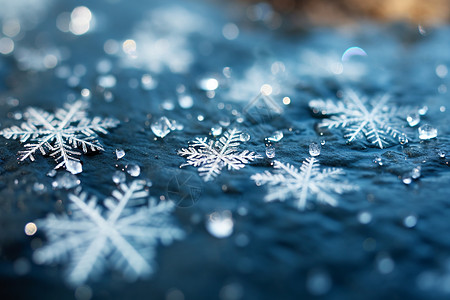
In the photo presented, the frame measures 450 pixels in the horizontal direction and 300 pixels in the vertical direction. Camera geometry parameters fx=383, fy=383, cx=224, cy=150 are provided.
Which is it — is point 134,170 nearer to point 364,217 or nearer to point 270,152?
point 270,152

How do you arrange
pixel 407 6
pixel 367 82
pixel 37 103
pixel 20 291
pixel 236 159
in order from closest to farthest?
pixel 20 291 < pixel 236 159 < pixel 37 103 < pixel 367 82 < pixel 407 6

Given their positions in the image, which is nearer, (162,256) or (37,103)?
(162,256)

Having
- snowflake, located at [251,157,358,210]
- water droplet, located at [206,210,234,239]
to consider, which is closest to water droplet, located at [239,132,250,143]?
snowflake, located at [251,157,358,210]

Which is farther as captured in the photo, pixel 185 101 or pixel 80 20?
pixel 80 20

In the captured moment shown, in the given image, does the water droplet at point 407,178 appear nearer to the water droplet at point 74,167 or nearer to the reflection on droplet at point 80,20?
the water droplet at point 74,167

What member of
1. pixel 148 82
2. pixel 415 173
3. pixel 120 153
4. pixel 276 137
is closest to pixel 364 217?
pixel 415 173

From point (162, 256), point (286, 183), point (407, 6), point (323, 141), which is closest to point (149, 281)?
point (162, 256)

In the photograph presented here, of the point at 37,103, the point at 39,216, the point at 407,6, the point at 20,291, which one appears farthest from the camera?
the point at 407,6

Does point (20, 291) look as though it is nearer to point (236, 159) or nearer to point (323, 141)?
point (236, 159)
